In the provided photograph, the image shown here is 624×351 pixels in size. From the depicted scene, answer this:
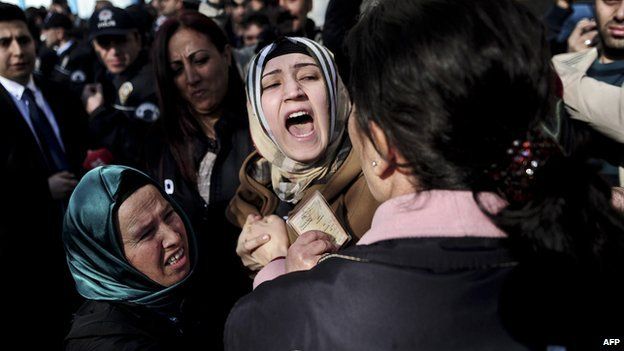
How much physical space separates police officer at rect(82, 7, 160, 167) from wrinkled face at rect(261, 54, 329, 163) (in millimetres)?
1102

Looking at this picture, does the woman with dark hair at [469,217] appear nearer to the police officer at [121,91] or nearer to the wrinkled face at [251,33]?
the police officer at [121,91]

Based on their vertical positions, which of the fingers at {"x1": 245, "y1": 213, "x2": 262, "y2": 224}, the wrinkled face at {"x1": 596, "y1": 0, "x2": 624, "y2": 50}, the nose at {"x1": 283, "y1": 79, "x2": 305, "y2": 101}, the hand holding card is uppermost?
the nose at {"x1": 283, "y1": 79, "x2": 305, "y2": 101}

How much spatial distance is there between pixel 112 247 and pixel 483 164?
1.30 meters

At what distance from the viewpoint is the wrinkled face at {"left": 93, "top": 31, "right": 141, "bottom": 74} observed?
16.2 ft

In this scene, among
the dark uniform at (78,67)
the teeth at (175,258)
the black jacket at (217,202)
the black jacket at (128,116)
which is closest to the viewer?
the teeth at (175,258)

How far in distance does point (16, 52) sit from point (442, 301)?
3.78m

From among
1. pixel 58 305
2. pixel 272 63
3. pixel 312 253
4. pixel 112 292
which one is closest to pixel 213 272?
pixel 112 292

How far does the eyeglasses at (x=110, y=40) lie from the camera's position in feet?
16.4

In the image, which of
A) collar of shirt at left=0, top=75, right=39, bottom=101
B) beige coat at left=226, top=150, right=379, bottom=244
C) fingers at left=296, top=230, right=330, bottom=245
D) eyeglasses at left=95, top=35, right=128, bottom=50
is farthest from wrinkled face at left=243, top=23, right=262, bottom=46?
fingers at left=296, top=230, right=330, bottom=245

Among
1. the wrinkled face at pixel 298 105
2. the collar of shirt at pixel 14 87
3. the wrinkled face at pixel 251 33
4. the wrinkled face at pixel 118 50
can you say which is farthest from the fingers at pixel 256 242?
the wrinkled face at pixel 251 33

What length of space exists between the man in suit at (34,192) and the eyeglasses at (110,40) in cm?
102

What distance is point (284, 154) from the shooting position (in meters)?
2.23

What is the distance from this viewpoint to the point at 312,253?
4.78 ft

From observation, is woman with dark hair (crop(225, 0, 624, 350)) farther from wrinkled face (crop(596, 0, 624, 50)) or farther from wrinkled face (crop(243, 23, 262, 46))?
wrinkled face (crop(243, 23, 262, 46))
